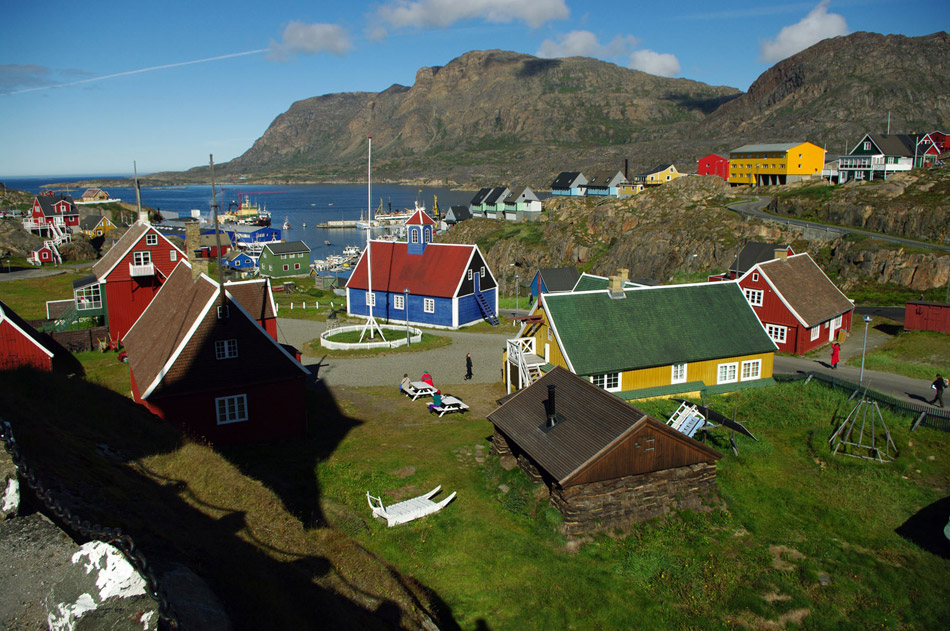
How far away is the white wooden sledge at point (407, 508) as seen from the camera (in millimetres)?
16484

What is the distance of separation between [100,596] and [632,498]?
45.0ft

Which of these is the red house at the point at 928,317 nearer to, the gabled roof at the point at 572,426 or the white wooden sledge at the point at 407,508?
the gabled roof at the point at 572,426

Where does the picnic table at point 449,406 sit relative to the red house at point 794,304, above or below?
below

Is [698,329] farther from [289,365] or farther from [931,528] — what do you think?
[289,365]

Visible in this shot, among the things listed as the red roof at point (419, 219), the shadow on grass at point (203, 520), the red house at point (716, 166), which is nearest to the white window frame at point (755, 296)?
the red roof at point (419, 219)

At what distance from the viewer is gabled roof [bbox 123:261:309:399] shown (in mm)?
20984

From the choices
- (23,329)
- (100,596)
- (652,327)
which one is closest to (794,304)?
(652,327)

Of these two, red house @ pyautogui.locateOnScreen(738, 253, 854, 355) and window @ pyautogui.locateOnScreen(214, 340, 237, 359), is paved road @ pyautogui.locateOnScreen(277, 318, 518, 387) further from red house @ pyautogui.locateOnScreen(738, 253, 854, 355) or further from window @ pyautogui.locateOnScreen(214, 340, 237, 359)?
red house @ pyautogui.locateOnScreen(738, 253, 854, 355)

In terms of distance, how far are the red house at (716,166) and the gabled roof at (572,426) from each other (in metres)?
98.7

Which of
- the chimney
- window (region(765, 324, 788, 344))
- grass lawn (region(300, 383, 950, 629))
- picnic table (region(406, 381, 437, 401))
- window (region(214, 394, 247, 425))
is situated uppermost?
the chimney

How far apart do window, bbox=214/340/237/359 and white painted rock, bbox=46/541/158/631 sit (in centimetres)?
1616

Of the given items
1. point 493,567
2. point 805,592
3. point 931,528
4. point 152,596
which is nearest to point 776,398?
point 931,528

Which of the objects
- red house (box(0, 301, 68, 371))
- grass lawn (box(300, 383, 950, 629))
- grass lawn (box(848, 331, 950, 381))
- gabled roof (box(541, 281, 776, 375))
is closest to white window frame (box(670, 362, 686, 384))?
gabled roof (box(541, 281, 776, 375))

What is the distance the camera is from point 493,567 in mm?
14883
